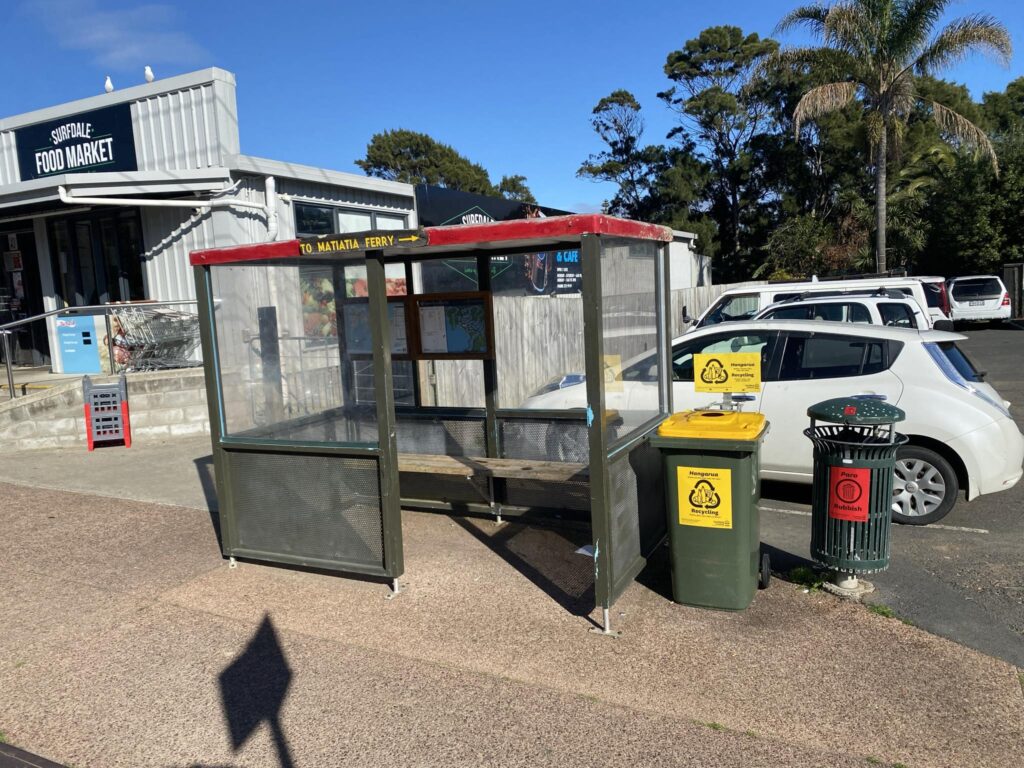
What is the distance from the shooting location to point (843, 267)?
1292 inches

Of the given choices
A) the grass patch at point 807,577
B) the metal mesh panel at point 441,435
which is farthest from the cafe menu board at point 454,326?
the grass patch at point 807,577

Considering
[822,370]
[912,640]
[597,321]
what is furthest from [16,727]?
[822,370]

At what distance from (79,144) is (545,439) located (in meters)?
11.1

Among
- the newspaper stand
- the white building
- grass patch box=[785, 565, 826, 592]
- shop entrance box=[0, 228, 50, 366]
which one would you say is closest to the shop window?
the white building

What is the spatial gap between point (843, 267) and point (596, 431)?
3187 centimetres

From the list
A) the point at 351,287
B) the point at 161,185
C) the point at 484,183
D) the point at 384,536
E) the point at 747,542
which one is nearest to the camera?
the point at 747,542

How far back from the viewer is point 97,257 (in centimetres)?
1271

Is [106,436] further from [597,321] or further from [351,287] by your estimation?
[597,321]

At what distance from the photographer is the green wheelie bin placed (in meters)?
4.54

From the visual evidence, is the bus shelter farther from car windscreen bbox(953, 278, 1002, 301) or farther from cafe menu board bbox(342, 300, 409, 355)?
car windscreen bbox(953, 278, 1002, 301)

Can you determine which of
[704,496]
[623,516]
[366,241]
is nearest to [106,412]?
[366,241]

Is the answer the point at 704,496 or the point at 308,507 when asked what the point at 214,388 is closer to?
the point at 308,507

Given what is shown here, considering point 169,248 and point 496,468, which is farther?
point 169,248

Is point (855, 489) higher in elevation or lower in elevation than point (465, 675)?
higher
